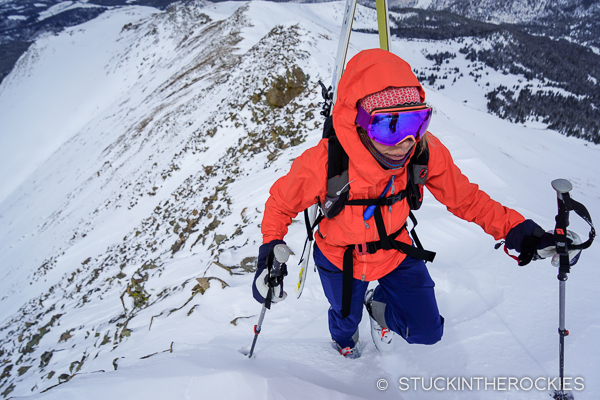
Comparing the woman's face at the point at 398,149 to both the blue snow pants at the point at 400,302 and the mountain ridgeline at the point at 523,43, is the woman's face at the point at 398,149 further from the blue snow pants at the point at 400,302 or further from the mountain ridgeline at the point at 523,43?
the mountain ridgeline at the point at 523,43

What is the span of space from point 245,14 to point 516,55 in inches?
2682

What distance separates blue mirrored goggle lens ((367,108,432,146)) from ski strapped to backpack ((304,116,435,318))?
0.80 feet

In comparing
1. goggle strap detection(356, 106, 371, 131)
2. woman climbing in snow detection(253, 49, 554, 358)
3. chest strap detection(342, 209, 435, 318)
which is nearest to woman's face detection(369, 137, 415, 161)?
woman climbing in snow detection(253, 49, 554, 358)

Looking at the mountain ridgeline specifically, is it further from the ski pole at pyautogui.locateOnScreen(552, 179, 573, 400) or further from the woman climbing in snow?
the woman climbing in snow

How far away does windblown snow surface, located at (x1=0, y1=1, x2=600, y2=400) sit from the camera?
2012 millimetres

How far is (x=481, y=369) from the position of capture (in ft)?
6.64

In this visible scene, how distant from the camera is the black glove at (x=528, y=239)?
1.70 m

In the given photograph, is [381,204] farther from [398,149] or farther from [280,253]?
[280,253]

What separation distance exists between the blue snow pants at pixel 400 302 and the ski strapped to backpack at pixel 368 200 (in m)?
0.18

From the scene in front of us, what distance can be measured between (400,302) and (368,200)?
887mm

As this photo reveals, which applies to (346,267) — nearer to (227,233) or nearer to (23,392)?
Answer: (227,233)

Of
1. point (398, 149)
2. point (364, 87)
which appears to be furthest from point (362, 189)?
point (364, 87)

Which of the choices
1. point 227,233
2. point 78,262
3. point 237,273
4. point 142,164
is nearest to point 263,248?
point 237,273

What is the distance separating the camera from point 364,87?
5.08 feet
